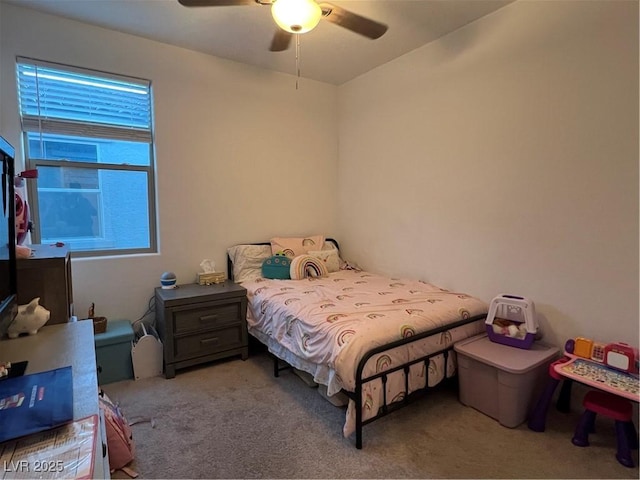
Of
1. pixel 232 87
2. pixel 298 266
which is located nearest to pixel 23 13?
pixel 232 87

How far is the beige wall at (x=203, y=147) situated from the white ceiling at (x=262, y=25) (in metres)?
0.17

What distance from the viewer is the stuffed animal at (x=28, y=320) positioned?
1.60 metres

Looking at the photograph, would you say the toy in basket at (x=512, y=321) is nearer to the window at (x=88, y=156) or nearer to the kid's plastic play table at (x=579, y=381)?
the kid's plastic play table at (x=579, y=381)

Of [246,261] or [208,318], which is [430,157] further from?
[208,318]

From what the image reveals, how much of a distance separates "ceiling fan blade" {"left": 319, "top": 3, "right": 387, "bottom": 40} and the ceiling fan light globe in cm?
12

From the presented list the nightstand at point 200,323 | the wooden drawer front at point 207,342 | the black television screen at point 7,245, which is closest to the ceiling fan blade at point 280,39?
the black television screen at point 7,245

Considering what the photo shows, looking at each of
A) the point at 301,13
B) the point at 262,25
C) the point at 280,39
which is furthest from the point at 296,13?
the point at 262,25

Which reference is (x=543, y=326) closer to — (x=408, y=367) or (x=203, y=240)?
(x=408, y=367)

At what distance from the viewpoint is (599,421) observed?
2.13 m

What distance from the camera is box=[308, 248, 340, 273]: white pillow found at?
3649 mm

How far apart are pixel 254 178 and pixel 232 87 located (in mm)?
881

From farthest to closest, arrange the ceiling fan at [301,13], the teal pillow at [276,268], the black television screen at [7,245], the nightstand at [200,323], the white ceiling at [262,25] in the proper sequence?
1. the teal pillow at [276,268]
2. the nightstand at [200,323]
3. the white ceiling at [262,25]
4. the ceiling fan at [301,13]
5. the black television screen at [7,245]

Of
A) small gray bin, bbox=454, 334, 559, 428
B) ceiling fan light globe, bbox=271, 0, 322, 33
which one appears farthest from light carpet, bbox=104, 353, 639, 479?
ceiling fan light globe, bbox=271, 0, 322, 33

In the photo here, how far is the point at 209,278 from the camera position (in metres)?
3.21
